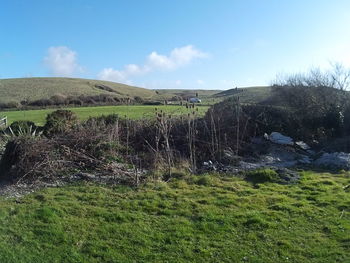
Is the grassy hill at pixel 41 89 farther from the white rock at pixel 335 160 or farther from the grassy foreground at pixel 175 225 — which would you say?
the grassy foreground at pixel 175 225

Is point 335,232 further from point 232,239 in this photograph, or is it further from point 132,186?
point 132,186

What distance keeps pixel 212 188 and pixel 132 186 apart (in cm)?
188

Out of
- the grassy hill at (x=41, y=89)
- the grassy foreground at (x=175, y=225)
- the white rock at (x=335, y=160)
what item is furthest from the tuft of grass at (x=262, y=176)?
the grassy hill at (x=41, y=89)

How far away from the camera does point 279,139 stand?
46.2 feet

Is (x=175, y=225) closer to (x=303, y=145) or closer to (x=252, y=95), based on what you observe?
(x=303, y=145)

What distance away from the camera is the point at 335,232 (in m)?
5.89

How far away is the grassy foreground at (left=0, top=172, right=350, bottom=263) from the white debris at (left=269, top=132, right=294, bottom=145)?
5.42m

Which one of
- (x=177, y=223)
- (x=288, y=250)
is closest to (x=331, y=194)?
(x=288, y=250)

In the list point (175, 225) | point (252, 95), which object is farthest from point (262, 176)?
point (252, 95)

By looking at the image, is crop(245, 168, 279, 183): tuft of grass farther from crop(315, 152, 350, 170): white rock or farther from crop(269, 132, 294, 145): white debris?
crop(269, 132, 294, 145): white debris

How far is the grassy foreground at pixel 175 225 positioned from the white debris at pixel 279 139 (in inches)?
213

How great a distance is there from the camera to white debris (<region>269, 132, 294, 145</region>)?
13.9 meters

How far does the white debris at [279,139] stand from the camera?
13.9 m

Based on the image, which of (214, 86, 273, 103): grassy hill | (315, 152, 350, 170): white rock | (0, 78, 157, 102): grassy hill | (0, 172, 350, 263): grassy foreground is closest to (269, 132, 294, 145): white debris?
(315, 152, 350, 170): white rock
